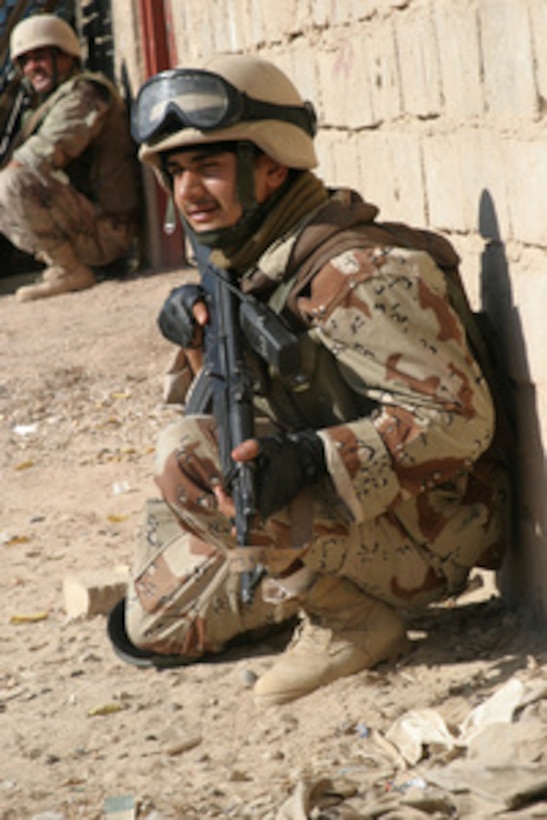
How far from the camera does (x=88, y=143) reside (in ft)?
32.2

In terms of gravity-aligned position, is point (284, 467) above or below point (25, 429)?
above

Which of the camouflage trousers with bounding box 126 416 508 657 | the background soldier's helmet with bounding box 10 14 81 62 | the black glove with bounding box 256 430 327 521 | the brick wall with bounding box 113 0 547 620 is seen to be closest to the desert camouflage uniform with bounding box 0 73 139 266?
the background soldier's helmet with bounding box 10 14 81 62

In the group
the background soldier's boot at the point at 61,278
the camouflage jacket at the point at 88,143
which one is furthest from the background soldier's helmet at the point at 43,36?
the background soldier's boot at the point at 61,278

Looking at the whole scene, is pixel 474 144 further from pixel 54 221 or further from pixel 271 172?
pixel 54 221

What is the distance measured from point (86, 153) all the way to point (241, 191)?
21.8ft

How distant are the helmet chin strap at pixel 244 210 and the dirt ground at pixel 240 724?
3.52 feet

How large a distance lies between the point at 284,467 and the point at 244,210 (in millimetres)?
706

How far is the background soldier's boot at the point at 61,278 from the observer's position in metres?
9.80

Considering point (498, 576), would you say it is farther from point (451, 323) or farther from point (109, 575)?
point (109, 575)

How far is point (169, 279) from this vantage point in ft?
31.9

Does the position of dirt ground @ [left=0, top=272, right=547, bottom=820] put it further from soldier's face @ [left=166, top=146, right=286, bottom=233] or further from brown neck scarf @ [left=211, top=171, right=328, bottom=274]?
soldier's face @ [left=166, top=146, right=286, bottom=233]

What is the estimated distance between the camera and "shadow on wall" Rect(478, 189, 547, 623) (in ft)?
11.7

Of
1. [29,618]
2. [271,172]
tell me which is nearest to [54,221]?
[29,618]

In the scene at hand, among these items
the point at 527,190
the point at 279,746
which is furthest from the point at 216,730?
the point at 527,190
